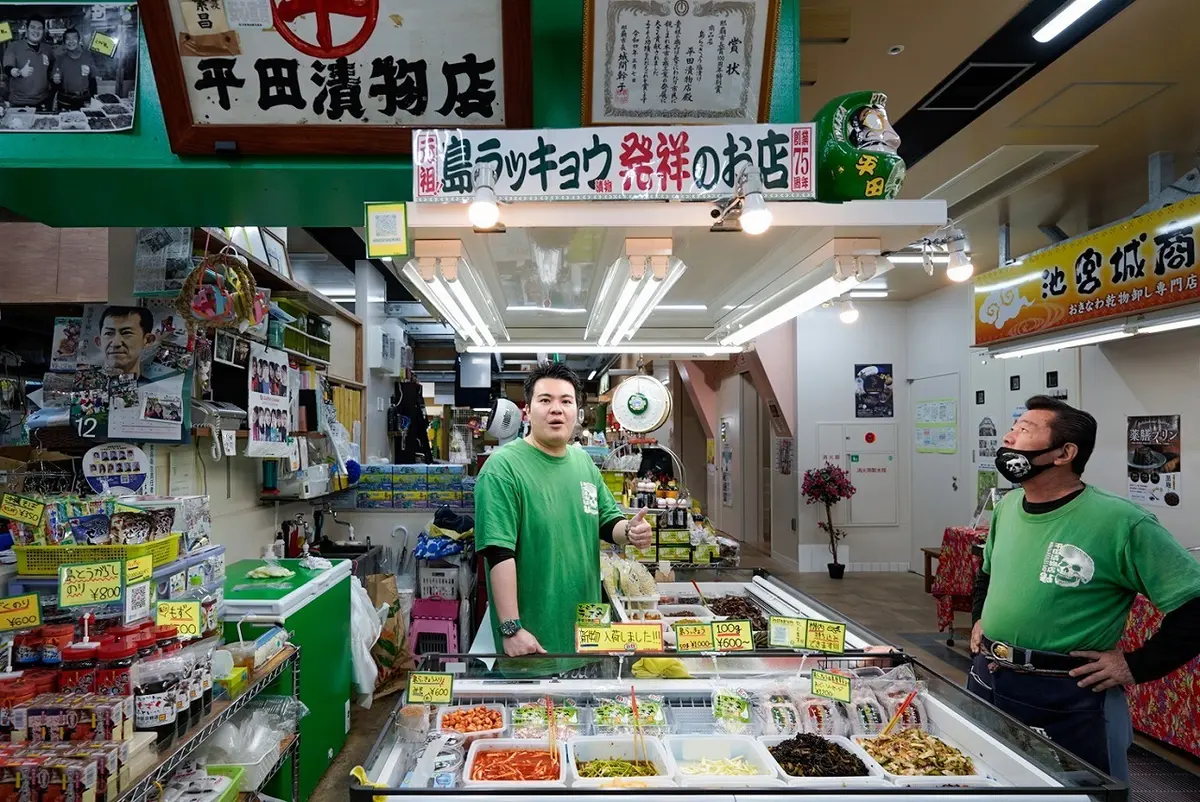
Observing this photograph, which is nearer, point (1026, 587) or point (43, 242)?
point (1026, 587)

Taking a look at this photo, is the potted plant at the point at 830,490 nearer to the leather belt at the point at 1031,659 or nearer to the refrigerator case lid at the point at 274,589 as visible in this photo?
the leather belt at the point at 1031,659

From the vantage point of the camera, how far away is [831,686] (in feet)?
6.10

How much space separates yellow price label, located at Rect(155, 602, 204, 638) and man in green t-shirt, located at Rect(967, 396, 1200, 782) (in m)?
2.89

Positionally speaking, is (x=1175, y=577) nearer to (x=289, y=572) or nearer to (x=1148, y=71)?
(x=1148, y=71)

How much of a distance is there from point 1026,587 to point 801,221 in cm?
159

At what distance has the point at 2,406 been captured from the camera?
274 centimetres

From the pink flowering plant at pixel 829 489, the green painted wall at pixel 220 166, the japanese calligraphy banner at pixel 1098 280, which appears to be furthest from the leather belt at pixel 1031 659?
the pink flowering plant at pixel 829 489

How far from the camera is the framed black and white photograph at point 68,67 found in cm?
210

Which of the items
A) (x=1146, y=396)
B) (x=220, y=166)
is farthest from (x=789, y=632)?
(x=1146, y=396)

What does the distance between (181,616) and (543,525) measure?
4.34 ft

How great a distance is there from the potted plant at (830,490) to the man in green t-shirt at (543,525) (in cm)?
608

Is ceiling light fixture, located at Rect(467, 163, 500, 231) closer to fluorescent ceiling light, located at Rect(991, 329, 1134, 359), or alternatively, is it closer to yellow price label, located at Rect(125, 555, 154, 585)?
yellow price label, located at Rect(125, 555, 154, 585)

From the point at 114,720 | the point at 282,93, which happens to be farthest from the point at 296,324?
the point at 114,720

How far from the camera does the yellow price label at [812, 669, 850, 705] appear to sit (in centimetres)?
184
